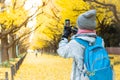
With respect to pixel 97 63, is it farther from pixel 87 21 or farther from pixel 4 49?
pixel 4 49

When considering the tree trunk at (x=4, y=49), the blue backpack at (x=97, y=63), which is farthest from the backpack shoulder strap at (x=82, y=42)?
the tree trunk at (x=4, y=49)

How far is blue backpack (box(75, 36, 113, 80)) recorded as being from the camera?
4113 mm

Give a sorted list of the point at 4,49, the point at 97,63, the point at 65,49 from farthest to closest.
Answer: the point at 4,49
the point at 65,49
the point at 97,63

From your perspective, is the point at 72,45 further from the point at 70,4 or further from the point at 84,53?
the point at 70,4

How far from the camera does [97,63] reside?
4.12m

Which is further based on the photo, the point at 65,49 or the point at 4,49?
the point at 4,49

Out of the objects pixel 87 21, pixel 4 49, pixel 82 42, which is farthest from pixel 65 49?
pixel 4 49

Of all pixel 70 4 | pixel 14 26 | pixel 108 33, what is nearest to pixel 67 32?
pixel 14 26

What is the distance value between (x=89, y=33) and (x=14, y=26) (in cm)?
2177

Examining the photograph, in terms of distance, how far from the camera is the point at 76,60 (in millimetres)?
4320

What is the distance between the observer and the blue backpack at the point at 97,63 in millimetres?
4113

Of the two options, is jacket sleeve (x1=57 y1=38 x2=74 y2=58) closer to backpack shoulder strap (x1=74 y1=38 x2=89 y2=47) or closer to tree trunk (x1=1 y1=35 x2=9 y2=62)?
backpack shoulder strap (x1=74 y1=38 x2=89 y2=47)

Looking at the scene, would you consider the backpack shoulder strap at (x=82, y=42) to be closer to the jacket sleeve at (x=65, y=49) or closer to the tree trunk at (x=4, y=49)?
the jacket sleeve at (x=65, y=49)

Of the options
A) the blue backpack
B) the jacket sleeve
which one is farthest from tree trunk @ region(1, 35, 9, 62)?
the blue backpack
